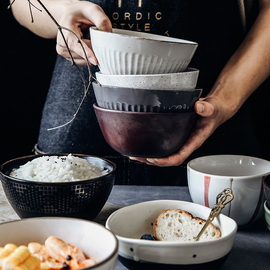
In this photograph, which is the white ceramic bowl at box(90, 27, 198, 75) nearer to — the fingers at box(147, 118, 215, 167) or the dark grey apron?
the fingers at box(147, 118, 215, 167)

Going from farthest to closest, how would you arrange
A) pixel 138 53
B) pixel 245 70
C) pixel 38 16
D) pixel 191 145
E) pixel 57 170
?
pixel 38 16 → pixel 245 70 → pixel 191 145 → pixel 57 170 → pixel 138 53

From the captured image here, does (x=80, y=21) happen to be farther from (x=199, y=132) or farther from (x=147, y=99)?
(x=199, y=132)

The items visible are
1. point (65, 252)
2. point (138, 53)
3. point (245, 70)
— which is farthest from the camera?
point (245, 70)

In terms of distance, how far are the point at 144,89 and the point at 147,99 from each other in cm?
2

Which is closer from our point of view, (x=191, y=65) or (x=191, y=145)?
(x=191, y=145)

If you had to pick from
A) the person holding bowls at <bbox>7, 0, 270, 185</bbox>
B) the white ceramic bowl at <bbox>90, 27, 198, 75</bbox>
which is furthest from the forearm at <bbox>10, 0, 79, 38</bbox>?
the white ceramic bowl at <bbox>90, 27, 198, 75</bbox>

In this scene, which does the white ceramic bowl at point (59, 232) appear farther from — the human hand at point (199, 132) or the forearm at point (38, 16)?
the forearm at point (38, 16)

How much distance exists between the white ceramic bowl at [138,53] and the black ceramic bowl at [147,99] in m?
0.05

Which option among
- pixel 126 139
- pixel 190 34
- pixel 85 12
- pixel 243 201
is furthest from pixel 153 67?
pixel 190 34

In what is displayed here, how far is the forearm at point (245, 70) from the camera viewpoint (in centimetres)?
107

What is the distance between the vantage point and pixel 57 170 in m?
0.78

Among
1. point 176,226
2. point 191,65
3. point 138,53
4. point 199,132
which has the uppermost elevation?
point 138,53

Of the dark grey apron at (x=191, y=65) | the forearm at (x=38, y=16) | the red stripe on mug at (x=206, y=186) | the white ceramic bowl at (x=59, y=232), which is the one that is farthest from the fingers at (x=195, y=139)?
the forearm at (x=38, y=16)

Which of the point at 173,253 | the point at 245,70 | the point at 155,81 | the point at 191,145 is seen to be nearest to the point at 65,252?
the point at 173,253
